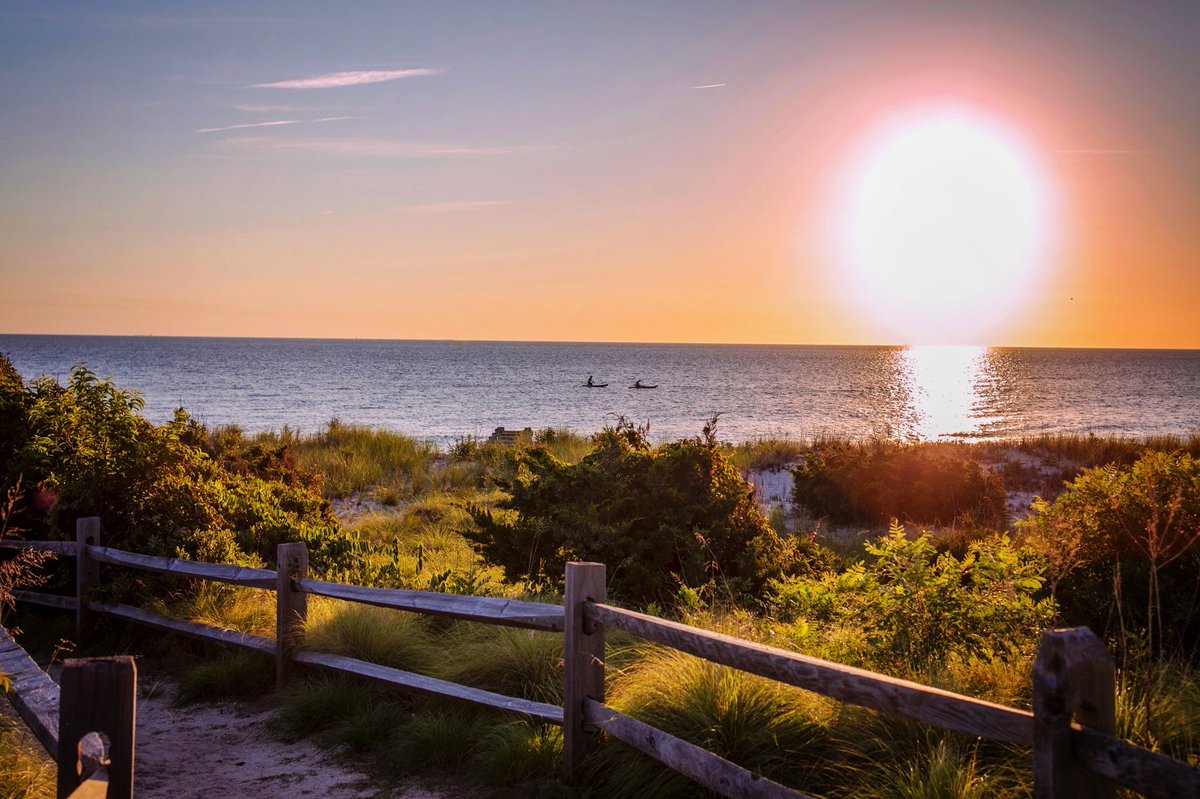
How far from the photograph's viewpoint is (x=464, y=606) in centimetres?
585

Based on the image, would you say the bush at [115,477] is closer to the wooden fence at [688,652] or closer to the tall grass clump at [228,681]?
the wooden fence at [688,652]

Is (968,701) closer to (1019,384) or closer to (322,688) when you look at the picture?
(322,688)

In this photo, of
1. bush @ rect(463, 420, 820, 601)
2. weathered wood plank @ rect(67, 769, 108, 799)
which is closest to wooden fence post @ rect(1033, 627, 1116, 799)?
weathered wood plank @ rect(67, 769, 108, 799)

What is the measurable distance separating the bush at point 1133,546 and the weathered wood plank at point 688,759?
3774 mm

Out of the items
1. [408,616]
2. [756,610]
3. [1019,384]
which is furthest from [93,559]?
[1019,384]

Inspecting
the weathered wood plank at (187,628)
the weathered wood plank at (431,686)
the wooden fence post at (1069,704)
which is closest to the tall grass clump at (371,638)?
the weathered wood plank at (431,686)

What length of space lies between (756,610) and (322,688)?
444cm

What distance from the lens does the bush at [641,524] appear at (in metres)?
9.66

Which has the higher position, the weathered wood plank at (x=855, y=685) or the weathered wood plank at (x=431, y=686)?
the weathered wood plank at (x=855, y=685)

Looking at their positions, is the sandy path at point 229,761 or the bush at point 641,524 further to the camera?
the bush at point 641,524

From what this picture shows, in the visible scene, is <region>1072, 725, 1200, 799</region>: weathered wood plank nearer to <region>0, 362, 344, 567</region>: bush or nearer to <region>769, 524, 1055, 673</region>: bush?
<region>769, 524, 1055, 673</region>: bush

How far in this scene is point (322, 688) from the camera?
6895 millimetres

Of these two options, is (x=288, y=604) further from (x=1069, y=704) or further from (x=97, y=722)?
(x=1069, y=704)

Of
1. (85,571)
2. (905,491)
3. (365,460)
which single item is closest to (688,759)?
(85,571)
